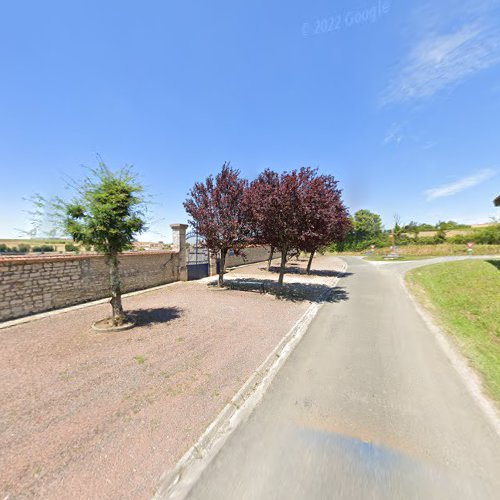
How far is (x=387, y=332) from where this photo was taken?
6.93 meters

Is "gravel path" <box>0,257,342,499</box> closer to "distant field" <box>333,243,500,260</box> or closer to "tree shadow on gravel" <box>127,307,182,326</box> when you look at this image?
"tree shadow on gravel" <box>127,307,182,326</box>

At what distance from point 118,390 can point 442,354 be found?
283 inches

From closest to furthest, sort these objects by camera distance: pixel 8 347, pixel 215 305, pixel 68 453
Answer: pixel 68 453, pixel 8 347, pixel 215 305

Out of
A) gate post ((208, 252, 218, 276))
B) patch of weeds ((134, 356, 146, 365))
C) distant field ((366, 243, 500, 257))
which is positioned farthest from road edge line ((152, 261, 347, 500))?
distant field ((366, 243, 500, 257))

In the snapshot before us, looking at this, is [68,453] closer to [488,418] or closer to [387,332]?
[488,418]

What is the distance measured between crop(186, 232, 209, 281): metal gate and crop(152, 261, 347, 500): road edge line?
1100cm

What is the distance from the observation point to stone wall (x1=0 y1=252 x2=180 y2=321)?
7.30 m

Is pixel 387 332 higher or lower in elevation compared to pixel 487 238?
lower

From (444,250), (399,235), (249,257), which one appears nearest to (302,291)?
(249,257)

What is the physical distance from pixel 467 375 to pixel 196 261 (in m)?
14.7

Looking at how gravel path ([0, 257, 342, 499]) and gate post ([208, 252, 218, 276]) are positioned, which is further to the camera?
gate post ([208, 252, 218, 276])

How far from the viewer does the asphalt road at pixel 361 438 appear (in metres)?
2.50

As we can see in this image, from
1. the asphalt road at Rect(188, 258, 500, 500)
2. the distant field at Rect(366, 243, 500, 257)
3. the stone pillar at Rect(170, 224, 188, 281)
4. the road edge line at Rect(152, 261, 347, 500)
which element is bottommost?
the asphalt road at Rect(188, 258, 500, 500)

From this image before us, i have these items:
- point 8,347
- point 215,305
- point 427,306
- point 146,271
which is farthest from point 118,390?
point 427,306
